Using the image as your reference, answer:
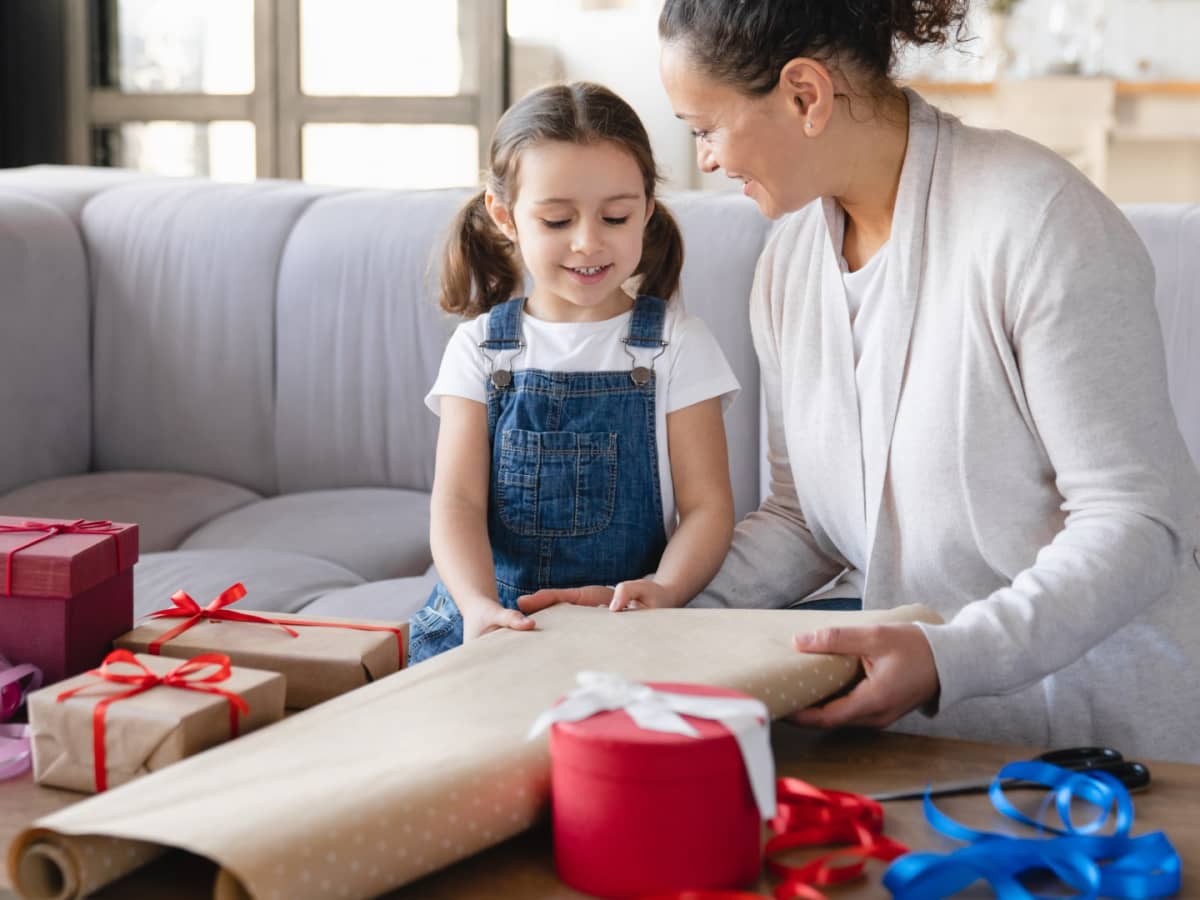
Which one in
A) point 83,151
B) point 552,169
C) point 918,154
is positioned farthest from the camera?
point 83,151

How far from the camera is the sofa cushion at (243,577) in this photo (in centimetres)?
197

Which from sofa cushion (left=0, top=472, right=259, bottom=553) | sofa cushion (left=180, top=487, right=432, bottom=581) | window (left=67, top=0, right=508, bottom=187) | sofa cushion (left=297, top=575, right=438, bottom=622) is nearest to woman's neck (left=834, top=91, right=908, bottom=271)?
sofa cushion (left=297, top=575, right=438, bottom=622)

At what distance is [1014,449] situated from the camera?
126 cm

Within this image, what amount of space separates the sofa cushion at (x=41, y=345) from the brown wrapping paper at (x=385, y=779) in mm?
1804

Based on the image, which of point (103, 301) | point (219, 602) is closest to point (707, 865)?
point (219, 602)

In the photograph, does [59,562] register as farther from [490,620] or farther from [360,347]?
[360,347]

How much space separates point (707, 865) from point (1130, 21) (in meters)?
6.15

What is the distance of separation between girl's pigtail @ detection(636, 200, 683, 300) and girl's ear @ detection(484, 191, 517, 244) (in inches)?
6.1

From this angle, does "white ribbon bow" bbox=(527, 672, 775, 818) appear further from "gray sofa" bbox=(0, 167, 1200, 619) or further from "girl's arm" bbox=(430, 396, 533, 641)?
"gray sofa" bbox=(0, 167, 1200, 619)

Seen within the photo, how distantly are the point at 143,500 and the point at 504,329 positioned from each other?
117 cm

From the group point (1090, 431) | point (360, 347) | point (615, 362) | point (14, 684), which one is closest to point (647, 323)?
point (615, 362)

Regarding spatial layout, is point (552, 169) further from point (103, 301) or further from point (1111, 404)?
point (103, 301)

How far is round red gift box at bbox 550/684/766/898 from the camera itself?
723 millimetres

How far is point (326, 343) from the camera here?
2574 millimetres
